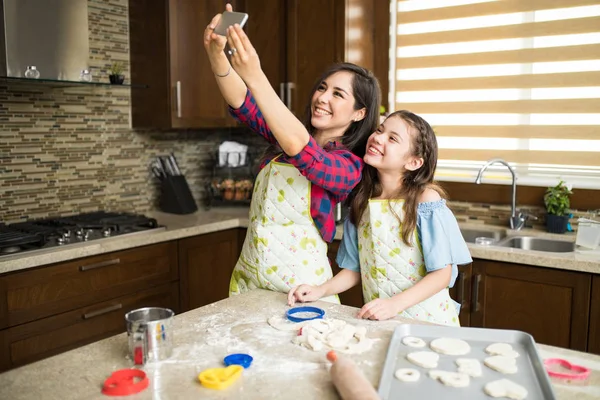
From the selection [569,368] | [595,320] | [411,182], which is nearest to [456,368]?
[569,368]

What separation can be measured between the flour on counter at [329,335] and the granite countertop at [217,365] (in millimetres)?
19

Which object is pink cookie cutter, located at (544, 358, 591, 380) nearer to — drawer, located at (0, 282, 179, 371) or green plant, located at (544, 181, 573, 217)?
green plant, located at (544, 181, 573, 217)

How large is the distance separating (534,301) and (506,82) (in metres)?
1.15

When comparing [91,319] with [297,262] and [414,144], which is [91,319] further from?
[414,144]

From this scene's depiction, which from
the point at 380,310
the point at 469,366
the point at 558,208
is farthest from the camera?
the point at 558,208

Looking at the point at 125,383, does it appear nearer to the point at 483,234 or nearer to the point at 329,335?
the point at 329,335

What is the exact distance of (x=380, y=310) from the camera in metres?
1.45

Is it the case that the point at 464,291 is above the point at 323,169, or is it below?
below

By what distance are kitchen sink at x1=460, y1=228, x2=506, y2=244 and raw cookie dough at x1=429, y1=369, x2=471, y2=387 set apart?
1801mm

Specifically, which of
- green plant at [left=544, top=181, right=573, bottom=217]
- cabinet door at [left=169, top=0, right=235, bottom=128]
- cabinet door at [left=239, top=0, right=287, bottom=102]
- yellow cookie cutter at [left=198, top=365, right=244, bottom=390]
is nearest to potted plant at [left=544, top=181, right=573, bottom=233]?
green plant at [left=544, top=181, right=573, bottom=217]

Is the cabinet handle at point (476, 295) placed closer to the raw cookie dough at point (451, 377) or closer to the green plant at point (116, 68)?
the raw cookie dough at point (451, 377)

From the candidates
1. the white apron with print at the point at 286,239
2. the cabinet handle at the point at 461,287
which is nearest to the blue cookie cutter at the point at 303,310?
the white apron with print at the point at 286,239

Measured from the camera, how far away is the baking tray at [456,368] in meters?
1.05

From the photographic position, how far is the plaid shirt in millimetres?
1481
